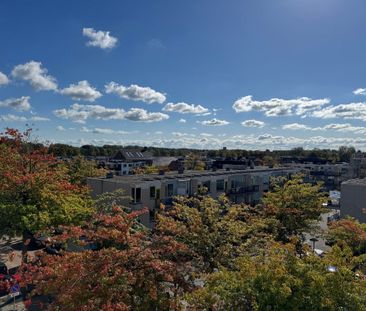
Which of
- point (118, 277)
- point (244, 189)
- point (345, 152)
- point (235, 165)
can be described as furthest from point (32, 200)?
point (345, 152)

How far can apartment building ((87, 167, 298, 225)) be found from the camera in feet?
100

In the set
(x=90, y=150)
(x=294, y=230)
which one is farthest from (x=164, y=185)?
(x=90, y=150)

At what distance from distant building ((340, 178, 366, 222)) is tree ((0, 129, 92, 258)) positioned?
2713 cm

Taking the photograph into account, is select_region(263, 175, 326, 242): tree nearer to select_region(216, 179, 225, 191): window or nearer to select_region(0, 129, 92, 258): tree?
select_region(0, 129, 92, 258): tree

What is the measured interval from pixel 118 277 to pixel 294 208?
1751 centimetres

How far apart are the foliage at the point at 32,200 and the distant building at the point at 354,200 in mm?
27204

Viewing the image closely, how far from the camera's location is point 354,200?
3594 cm

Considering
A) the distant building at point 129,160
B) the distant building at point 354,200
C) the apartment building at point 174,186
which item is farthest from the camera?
the distant building at point 129,160

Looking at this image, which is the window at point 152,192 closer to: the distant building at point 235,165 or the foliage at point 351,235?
the foliage at point 351,235

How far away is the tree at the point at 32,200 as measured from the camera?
1864 centimetres

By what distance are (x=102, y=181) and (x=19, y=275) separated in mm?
21846

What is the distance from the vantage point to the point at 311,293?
324 inches

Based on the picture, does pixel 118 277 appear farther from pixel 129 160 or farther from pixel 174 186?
pixel 129 160

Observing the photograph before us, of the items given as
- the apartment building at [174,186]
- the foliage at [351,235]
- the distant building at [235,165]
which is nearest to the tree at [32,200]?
the apartment building at [174,186]
